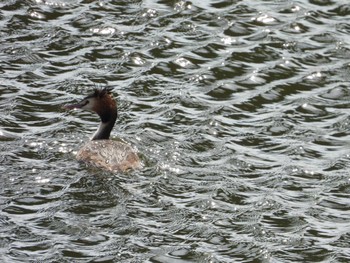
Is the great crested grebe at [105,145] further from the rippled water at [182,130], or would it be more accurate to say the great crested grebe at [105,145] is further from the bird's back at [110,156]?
the rippled water at [182,130]

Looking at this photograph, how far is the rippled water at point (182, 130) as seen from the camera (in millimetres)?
13141

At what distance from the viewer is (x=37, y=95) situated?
16812 millimetres

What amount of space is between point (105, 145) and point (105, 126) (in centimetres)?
59

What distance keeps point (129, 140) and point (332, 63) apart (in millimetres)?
4285

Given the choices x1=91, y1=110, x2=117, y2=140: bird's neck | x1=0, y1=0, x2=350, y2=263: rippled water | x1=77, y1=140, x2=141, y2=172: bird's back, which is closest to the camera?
x1=0, y1=0, x2=350, y2=263: rippled water

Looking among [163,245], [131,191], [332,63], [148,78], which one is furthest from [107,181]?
[332,63]

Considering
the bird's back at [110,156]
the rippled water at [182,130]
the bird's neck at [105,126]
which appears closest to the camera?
the rippled water at [182,130]

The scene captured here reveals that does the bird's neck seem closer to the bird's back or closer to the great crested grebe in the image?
the great crested grebe

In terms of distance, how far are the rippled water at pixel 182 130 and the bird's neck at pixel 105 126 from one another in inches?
10.9

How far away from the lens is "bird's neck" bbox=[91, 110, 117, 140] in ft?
51.8

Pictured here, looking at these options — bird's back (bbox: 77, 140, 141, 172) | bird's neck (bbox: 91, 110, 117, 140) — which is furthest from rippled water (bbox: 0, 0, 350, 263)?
bird's neck (bbox: 91, 110, 117, 140)

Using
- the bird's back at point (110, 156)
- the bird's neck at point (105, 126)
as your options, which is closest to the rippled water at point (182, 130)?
the bird's back at point (110, 156)

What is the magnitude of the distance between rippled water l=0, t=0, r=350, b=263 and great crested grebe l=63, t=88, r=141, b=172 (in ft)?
0.58

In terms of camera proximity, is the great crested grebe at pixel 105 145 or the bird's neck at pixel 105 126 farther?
the bird's neck at pixel 105 126
